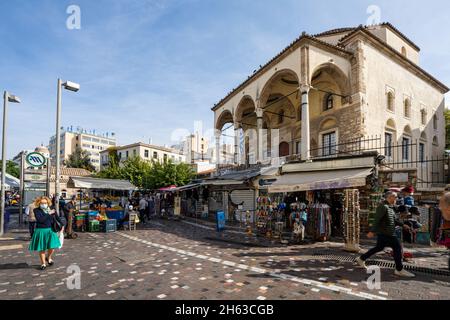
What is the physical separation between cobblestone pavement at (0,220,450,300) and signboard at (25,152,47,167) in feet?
15.7

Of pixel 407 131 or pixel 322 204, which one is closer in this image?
pixel 322 204

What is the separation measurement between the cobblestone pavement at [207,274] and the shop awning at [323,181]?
2261 mm

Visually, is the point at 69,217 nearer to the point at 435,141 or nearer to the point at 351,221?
the point at 351,221

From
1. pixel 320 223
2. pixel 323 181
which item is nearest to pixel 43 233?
pixel 320 223

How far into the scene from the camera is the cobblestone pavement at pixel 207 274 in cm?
467

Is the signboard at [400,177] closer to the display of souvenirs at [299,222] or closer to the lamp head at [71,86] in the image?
the display of souvenirs at [299,222]

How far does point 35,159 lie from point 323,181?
13.7 metres

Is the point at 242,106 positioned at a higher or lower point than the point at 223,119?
higher

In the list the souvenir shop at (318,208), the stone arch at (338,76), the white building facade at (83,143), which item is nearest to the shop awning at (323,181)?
the souvenir shop at (318,208)

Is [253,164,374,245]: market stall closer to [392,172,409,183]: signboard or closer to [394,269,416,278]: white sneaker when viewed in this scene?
[392,172,409,183]: signboard

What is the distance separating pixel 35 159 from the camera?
12711 millimetres

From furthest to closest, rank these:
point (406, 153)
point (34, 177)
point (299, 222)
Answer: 1. point (406, 153)
2. point (34, 177)
3. point (299, 222)
